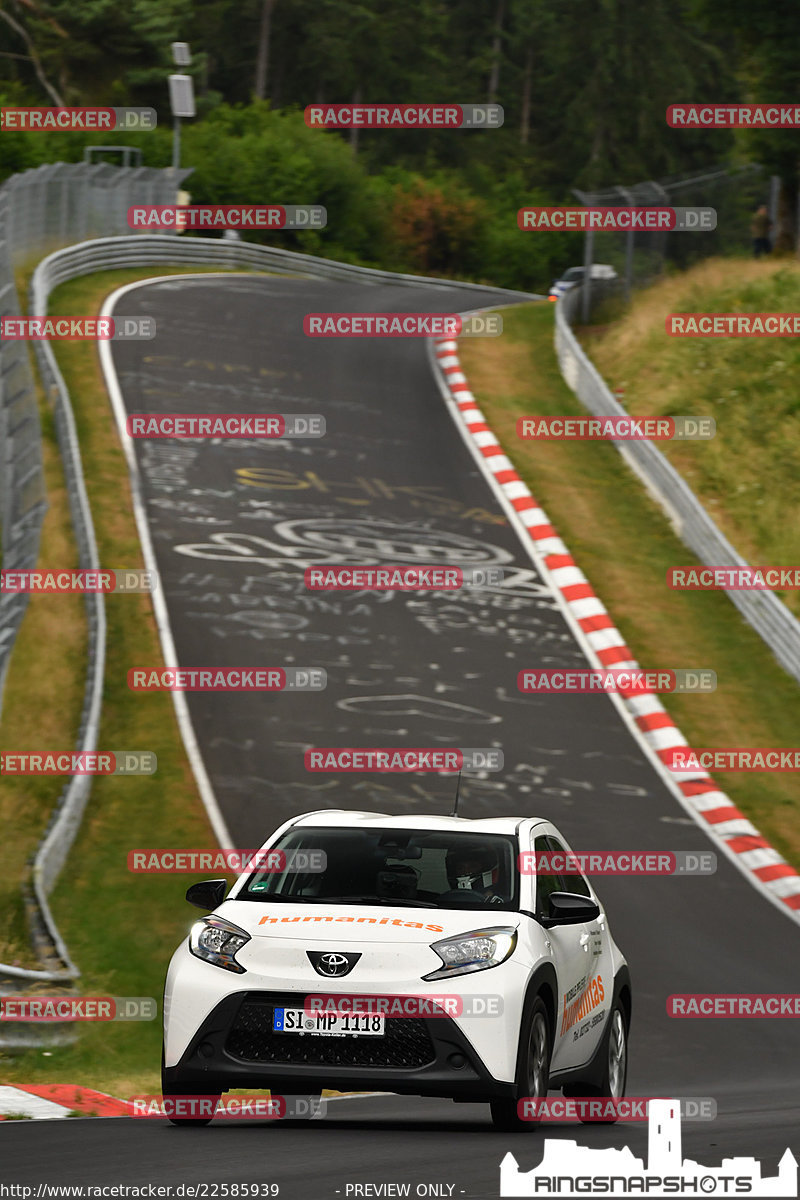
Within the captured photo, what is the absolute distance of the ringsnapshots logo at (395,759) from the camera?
17125 mm

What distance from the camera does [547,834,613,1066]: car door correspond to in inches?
334

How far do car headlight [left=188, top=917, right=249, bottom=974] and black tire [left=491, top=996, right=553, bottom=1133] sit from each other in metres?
1.20

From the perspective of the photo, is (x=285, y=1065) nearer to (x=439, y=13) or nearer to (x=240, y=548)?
(x=240, y=548)

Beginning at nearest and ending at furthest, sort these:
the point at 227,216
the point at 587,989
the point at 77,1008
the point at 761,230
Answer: the point at 587,989
the point at 77,1008
the point at 761,230
the point at 227,216

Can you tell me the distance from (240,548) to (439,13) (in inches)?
3041

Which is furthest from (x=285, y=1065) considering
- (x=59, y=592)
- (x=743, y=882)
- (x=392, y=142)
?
(x=392, y=142)

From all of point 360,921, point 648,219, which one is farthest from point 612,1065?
point 648,219

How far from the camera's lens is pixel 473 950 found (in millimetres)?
7684

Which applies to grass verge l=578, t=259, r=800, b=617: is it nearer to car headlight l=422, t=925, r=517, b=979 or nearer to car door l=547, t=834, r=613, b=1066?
car door l=547, t=834, r=613, b=1066

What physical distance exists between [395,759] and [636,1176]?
10.7 meters

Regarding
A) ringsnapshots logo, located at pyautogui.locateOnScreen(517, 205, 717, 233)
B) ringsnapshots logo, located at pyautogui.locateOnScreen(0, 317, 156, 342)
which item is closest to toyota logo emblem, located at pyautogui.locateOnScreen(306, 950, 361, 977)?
ringsnapshots logo, located at pyautogui.locateOnScreen(0, 317, 156, 342)

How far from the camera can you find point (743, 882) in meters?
15.5

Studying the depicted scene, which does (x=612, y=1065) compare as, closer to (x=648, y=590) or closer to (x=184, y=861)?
(x=184, y=861)

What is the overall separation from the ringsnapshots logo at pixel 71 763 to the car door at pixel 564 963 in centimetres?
833
